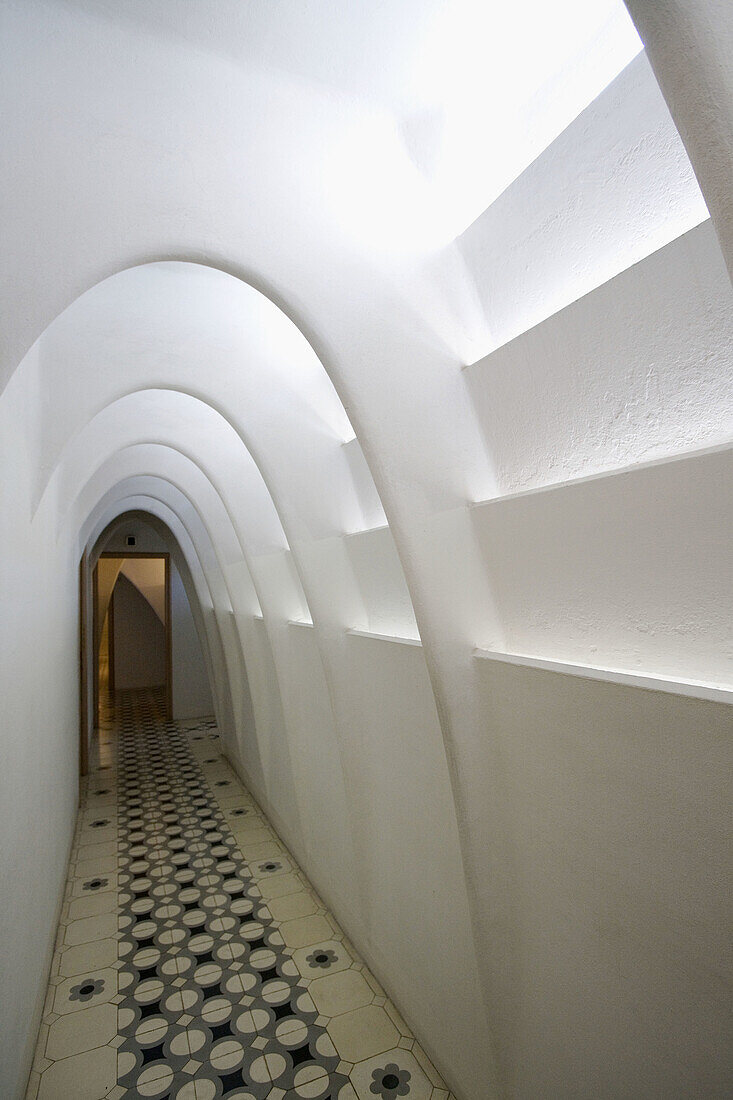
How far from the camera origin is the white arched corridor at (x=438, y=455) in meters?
1.67

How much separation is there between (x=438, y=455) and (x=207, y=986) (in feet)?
11.8

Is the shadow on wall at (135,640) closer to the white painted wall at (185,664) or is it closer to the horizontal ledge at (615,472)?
the white painted wall at (185,664)

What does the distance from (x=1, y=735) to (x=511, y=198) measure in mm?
2842

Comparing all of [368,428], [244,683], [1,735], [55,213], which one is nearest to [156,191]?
[55,213]

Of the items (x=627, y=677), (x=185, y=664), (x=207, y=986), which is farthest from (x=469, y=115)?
(x=185, y=664)

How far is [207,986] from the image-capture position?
155 inches

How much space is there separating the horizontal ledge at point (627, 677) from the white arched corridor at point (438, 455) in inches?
0.7

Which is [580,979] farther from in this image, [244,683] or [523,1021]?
[244,683]

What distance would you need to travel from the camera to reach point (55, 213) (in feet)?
6.40

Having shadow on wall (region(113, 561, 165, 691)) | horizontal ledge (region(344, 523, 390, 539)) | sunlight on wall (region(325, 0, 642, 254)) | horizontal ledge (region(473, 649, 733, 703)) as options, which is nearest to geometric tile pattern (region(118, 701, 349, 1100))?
horizontal ledge (region(473, 649, 733, 703))

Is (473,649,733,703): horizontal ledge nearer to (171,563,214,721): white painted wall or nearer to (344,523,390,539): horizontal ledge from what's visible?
(344,523,390,539): horizontal ledge

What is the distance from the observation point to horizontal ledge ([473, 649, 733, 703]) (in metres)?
1.54

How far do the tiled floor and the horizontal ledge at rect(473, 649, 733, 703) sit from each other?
2.29 meters

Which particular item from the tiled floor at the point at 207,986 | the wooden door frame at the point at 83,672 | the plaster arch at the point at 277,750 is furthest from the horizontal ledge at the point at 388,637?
the wooden door frame at the point at 83,672
